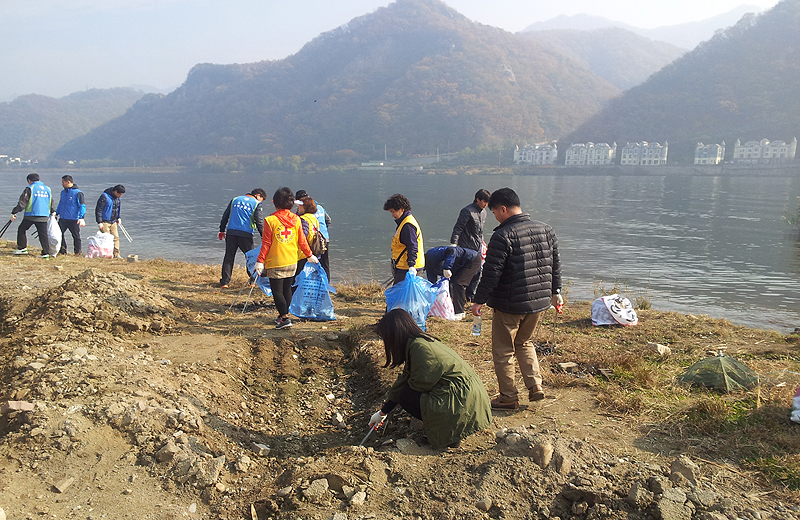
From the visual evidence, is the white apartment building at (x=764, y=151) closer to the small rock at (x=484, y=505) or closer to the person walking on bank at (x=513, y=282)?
the person walking on bank at (x=513, y=282)

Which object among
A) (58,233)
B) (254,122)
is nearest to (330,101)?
(254,122)

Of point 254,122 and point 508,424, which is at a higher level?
point 254,122

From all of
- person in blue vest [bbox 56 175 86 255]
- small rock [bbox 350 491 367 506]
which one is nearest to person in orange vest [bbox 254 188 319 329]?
small rock [bbox 350 491 367 506]

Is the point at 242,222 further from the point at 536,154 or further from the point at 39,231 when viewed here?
the point at 536,154

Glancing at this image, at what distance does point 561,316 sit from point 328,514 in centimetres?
590

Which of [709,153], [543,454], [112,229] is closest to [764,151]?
[709,153]

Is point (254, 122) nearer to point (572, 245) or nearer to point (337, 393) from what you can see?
point (572, 245)

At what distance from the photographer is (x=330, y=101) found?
17388 centimetres

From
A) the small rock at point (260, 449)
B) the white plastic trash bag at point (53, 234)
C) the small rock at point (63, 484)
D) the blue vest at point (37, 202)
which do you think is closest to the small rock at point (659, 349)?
the small rock at point (260, 449)

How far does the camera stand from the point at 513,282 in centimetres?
409

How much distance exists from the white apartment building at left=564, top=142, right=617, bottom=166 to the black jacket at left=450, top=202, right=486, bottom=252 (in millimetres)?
102241

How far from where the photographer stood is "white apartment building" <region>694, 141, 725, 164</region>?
3450 inches

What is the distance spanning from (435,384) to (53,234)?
11406 mm

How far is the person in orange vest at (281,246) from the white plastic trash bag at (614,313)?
4.18 meters
